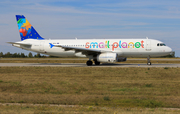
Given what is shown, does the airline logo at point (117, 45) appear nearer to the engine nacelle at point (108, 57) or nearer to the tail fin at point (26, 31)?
the engine nacelle at point (108, 57)

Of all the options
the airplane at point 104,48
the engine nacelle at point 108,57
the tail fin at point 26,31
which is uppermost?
the tail fin at point 26,31

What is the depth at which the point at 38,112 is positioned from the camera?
824 cm

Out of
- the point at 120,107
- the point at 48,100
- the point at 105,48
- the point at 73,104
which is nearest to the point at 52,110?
the point at 73,104

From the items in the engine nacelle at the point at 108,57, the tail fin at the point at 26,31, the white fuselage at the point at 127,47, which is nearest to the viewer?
the engine nacelle at the point at 108,57

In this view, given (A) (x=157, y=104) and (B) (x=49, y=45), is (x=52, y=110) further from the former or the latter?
(B) (x=49, y=45)

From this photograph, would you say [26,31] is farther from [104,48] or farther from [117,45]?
[117,45]

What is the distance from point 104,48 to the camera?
33.7 metres

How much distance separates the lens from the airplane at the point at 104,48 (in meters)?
32.0

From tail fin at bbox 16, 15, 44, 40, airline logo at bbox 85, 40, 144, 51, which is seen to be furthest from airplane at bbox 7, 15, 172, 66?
tail fin at bbox 16, 15, 44, 40

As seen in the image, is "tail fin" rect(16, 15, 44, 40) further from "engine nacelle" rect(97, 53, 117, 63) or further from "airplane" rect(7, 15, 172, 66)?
"engine nacelle" rect(97, 53, 117, 63)

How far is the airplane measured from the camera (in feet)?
105

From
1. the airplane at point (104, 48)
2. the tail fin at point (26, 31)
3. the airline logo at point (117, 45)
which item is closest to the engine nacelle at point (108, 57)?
the airplane at point (104, 48)

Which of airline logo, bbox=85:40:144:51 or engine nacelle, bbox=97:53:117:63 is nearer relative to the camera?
engine nacelle, bbox=97:53:117:63

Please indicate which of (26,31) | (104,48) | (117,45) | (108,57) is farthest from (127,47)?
(26,31)
